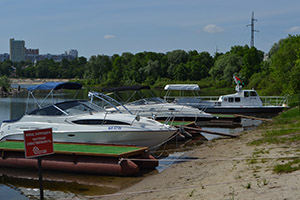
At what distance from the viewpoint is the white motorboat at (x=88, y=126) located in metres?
17.9

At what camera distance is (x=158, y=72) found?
128m

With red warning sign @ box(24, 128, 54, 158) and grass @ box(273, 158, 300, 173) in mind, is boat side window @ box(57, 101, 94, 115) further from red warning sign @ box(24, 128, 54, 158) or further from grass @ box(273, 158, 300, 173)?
grass @ box(273, 158, 300, 173)

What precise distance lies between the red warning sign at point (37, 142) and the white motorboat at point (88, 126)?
7.75 meters

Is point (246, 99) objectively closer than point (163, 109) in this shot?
No

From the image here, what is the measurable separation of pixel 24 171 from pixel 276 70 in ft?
144

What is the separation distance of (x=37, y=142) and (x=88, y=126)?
326 inches

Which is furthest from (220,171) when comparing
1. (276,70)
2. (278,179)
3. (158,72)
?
(158,72)

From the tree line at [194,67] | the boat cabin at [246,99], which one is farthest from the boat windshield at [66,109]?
the tree line at [194,67]

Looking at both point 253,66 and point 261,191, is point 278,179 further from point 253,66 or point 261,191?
point 253,66

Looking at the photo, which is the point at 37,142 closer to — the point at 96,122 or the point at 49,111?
the point at 96,122

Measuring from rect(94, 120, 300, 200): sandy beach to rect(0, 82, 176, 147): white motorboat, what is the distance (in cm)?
258

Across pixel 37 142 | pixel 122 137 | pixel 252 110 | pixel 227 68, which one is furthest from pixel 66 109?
pixel 227 68

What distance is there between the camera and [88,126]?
18297 mm

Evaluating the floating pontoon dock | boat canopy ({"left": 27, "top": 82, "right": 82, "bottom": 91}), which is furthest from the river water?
boat canopy ({"left": 27, "top": 82, "right": 82, "bottom": 91})
